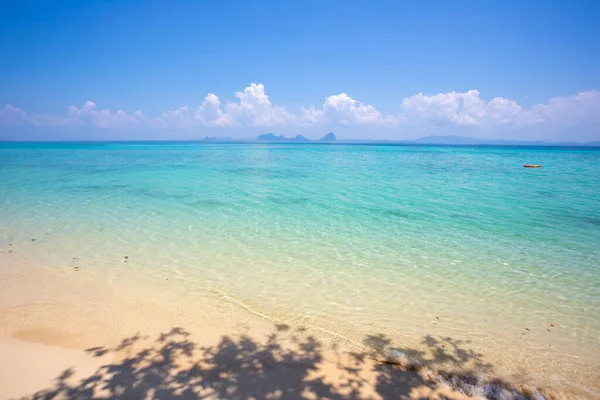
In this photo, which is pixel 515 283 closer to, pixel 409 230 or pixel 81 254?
pixel 409 230

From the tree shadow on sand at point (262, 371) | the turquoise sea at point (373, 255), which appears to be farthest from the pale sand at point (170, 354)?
the turquoise sea at point (373, 255)

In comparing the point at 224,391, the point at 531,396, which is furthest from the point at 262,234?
the point at 531,396

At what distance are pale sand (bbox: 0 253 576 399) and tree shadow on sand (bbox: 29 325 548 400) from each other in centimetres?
2

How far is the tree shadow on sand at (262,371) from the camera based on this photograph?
478 centimetres

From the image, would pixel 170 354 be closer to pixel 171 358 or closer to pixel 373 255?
pixel 171 358

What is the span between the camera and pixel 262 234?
13.1m

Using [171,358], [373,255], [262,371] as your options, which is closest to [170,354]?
[171,358]

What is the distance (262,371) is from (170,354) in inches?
71.5

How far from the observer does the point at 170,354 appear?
18.6 ft

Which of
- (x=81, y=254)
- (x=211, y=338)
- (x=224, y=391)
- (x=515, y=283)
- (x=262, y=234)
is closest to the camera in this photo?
(x=224, y=391)

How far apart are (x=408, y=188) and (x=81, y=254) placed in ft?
77.0

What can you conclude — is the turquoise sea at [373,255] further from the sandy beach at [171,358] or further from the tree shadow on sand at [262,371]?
the sandy beach at [171,358]

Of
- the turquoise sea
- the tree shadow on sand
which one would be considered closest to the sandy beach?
the tree shadow on sand

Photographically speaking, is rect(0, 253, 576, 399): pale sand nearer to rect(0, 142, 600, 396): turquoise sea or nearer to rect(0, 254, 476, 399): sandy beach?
rect(0, 254, 476, 399): sandy beach
